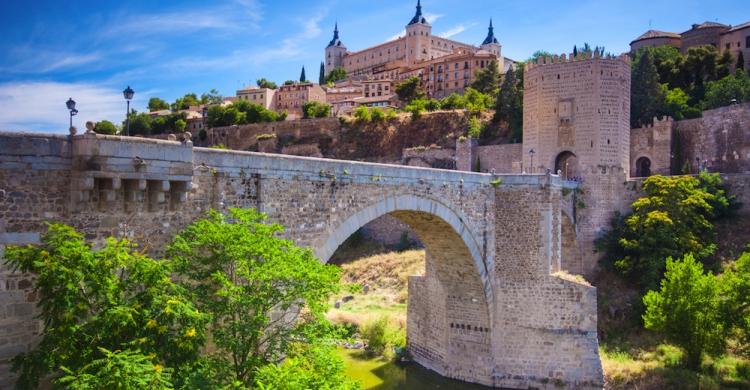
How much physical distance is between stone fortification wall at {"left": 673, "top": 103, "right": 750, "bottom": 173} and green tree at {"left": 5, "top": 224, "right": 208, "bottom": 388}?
3080 centimetres

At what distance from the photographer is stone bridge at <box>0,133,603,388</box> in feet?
25.7

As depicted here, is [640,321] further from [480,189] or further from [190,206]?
[190,206]

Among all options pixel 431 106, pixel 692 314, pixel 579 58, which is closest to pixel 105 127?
pixel 431 106

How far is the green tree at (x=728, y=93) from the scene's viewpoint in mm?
33781

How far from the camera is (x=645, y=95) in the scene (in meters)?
36.4

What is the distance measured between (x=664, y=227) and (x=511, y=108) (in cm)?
1996

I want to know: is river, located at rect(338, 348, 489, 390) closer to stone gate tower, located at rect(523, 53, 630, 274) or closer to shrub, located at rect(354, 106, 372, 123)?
stone gate tower, located at rect(523, 53, 630, 274)

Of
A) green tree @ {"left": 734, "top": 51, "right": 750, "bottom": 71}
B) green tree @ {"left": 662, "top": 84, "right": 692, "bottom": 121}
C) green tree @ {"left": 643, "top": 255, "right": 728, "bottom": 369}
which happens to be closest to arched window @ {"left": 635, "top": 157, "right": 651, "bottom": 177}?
green tree @ {"left": 662, "top": 84, "right": 692, "bottom": 121}

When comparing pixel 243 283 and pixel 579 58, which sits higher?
pixel 579 58

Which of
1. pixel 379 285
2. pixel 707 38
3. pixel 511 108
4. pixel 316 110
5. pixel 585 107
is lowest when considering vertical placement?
pixel 379 285

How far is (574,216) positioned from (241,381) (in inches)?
880

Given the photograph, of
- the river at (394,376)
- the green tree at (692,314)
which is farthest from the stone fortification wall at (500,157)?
the river at (394,376)

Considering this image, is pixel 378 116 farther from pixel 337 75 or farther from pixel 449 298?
pixel 337 75

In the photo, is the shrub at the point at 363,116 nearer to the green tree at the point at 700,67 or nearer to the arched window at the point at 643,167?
the arched window at the point at 643,167
